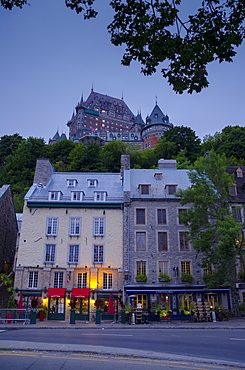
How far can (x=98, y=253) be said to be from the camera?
32812 millimetres

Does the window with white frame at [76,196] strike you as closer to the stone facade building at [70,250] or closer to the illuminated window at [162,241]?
the stone facade building at [70,250]

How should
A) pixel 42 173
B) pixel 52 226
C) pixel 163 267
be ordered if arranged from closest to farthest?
1. pixel 163 267
2. pixel 52 226
3. pixel 42 173

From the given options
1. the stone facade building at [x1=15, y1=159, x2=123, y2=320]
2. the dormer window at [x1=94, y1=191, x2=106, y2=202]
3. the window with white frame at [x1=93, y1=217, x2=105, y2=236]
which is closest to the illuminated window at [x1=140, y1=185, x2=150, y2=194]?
the stone facade building at [x1=15, y1=159, x2=123, y2=320]

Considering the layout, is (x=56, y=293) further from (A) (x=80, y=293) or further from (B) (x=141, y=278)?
(B) (x=141, y=278)

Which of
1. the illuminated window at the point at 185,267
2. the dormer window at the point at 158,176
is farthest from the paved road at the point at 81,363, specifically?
the dormer window at the point at 158,176

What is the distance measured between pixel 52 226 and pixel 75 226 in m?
2.25

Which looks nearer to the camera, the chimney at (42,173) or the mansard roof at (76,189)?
the mansard roof at (76,189)

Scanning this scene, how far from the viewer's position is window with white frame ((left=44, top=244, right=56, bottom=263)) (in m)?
32.5

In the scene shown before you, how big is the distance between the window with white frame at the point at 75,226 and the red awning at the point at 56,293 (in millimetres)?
5294

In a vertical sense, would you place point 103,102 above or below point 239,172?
above

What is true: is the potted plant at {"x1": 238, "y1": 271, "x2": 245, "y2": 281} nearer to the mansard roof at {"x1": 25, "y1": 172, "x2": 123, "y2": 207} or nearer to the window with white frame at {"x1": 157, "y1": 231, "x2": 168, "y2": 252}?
the window with white frame at {"x1": 157, "y1": 231, "x2": 168, "y2": 252}

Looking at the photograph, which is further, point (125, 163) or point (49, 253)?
point (125, 163)

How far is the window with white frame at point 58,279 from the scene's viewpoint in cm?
3183

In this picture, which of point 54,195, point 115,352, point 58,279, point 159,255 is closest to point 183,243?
point 159,255
